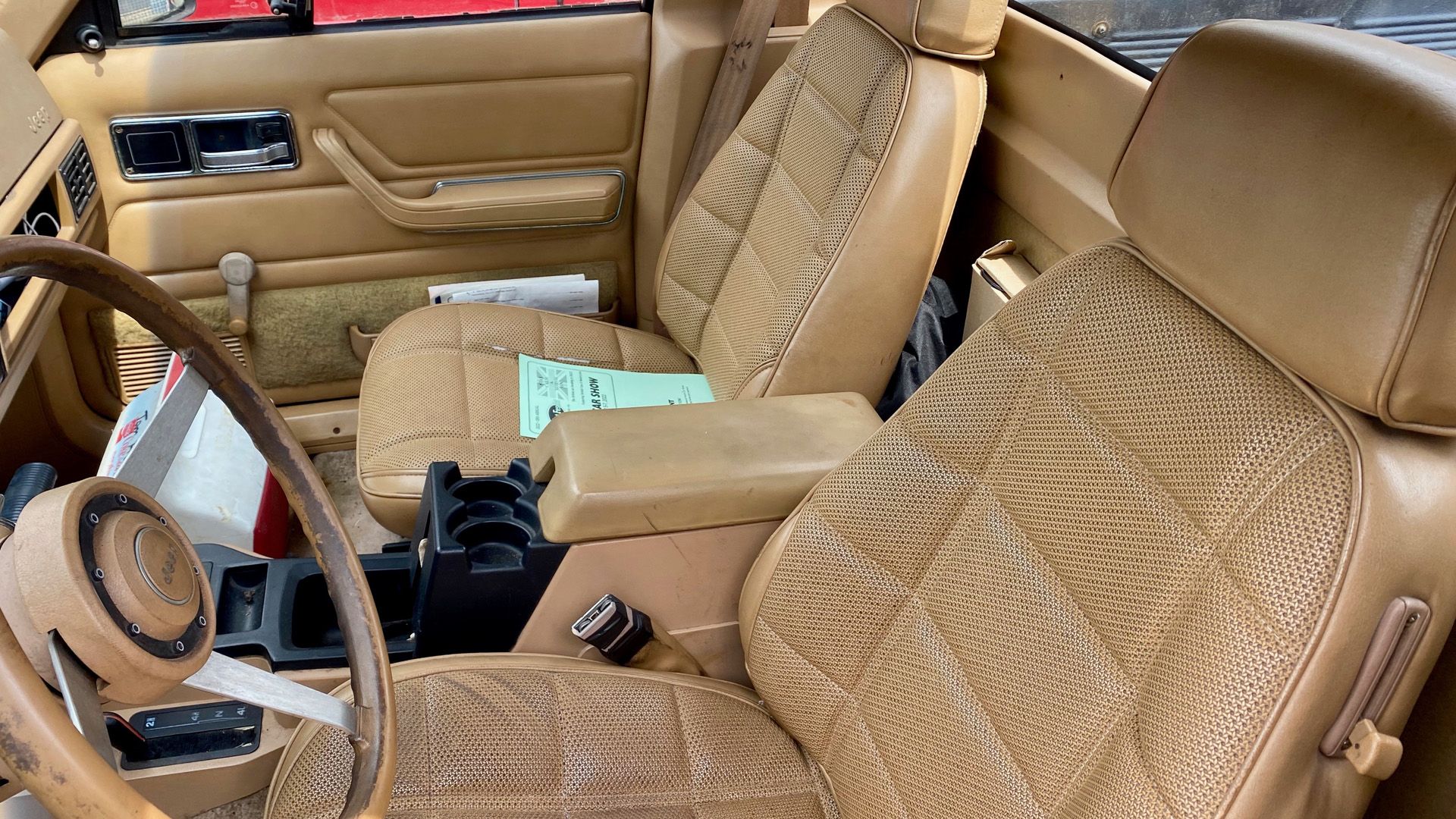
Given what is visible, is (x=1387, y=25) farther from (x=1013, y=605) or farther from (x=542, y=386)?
(x=542, y=386)

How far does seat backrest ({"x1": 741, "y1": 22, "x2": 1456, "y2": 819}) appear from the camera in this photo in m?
0.60

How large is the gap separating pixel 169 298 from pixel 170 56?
1002 millimetres

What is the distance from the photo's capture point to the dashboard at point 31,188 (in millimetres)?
1317

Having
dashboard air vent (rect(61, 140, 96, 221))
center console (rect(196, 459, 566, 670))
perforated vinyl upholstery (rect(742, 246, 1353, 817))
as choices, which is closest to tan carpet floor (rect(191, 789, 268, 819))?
center console (rect(196, 459, 566, 670))

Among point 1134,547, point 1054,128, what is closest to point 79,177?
point 1054,128

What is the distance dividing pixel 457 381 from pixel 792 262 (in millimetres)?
545

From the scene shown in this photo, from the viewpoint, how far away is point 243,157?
5.81 feet

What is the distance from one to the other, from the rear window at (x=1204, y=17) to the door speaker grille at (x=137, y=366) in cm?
152

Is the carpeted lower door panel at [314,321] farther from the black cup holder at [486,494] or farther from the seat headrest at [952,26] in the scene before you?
the seat headrest at [952,26]

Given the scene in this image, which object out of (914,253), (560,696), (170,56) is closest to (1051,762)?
(560,696)

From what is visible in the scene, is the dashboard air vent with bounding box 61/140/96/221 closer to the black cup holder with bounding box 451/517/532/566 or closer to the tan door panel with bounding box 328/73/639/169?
the tan door panel with bounding box 328/73/639/169

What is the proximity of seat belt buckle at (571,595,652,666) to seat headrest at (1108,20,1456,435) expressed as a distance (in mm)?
655

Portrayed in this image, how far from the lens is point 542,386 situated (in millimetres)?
1619

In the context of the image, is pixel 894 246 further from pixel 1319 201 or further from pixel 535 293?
pixel 535 293
